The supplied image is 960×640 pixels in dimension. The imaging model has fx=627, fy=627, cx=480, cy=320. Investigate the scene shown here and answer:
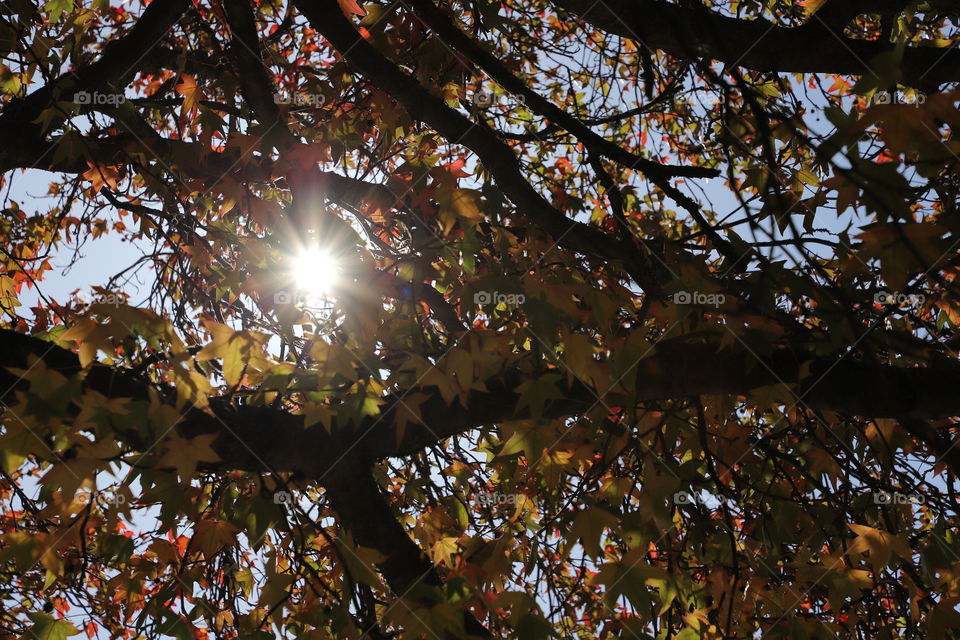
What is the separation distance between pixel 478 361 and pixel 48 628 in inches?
70.5

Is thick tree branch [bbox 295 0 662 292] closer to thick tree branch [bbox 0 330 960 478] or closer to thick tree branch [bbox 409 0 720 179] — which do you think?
thick tree branch [bbox 409 0 720 179]

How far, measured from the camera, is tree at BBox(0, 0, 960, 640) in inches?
66.1

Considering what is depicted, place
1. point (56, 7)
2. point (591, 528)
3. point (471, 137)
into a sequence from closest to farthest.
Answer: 1. point (591, 528)
2. point (471, 137)
3. point (56, 7)

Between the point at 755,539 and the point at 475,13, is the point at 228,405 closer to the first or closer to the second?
the point at 475,13

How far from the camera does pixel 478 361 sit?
1.75 m

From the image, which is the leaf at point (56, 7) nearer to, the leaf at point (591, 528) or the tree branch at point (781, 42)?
the tree branch at point (781, 42)

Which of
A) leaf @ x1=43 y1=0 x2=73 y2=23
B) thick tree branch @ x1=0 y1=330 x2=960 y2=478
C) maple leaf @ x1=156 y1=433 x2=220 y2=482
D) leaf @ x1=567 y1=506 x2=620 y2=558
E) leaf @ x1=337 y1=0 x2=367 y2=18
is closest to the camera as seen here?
maple leaf @ x1=156 y1=433 x2=220 y2=482

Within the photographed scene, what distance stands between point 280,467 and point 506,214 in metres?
1.46

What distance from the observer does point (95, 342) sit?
1.69 meters

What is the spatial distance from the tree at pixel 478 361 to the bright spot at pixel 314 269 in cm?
1

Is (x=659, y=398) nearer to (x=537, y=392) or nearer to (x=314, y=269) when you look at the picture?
(x=537, y=392)

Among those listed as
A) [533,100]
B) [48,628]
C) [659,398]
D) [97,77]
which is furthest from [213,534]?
[97,77]

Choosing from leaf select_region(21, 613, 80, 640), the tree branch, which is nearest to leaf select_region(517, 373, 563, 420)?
the tree branch

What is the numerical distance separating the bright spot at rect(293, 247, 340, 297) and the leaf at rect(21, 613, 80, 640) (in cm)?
141
